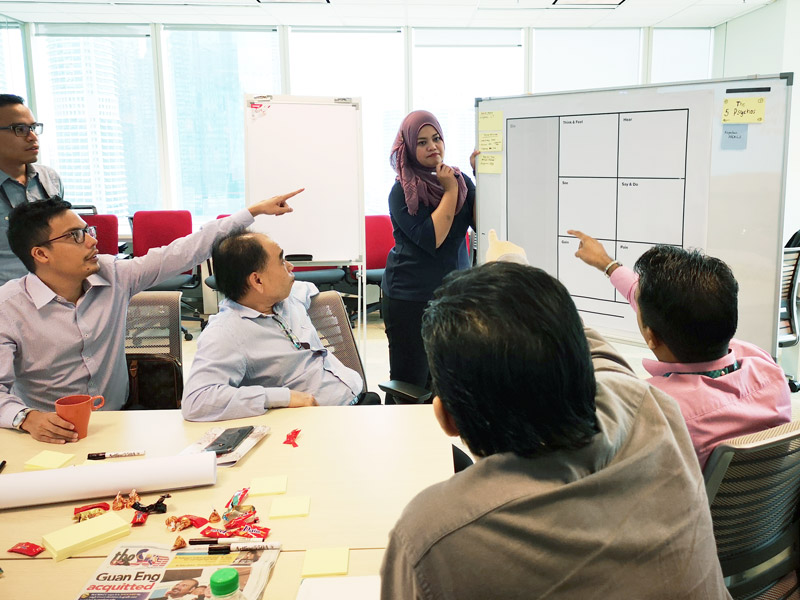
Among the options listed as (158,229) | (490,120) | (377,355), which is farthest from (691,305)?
(158,229)

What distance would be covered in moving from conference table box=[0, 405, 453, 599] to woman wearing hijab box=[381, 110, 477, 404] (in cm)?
94

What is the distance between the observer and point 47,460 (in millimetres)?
1543

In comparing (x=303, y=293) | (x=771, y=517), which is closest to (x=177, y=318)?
(x=303, y=293)

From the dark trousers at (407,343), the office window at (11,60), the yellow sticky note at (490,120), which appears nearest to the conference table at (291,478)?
the dark trousers at (407,343)

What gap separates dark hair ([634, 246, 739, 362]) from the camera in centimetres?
138

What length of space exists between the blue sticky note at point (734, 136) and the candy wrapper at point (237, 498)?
2111 mm

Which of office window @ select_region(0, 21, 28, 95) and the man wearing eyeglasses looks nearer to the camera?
the man wearing eyeglasses

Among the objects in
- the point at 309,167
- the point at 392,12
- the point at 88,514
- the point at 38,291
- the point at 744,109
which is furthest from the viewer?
the point at 392,12

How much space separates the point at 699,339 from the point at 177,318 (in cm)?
168

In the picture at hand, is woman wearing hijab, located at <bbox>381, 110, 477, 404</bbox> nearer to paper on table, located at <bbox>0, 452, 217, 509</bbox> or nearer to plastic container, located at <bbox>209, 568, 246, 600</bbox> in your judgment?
paper on table, located at <bbox>0, 452, 217, 509</bbox>

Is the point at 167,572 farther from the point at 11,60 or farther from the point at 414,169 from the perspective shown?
the point at 11,60

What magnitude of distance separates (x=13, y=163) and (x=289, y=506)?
2.17 meters

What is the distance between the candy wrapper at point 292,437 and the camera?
1.63m

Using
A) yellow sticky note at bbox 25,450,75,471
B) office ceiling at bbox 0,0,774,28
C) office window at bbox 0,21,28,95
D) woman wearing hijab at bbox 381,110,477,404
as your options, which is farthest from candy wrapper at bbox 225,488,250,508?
office window at bbox 0,21,28,95
